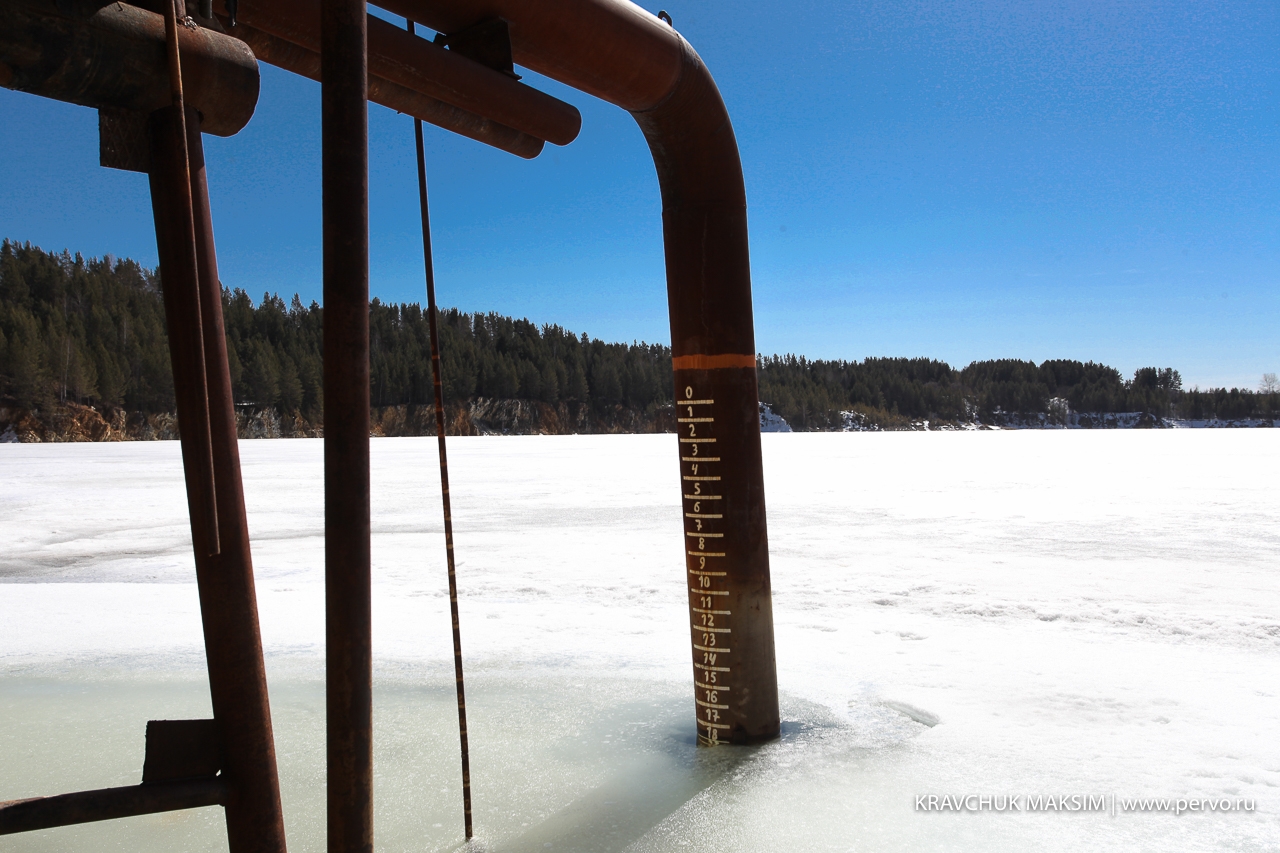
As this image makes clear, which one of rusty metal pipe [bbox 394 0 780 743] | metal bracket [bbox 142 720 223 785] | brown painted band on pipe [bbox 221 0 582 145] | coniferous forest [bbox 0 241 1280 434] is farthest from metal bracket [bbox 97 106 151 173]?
coniferous forest [bbox 0 241 1280 434]

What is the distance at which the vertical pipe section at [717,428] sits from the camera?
320cm

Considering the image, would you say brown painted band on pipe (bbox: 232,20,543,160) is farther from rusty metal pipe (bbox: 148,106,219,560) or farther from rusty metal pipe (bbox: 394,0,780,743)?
rusty metal pipe (bbox: 148,106,219,560)

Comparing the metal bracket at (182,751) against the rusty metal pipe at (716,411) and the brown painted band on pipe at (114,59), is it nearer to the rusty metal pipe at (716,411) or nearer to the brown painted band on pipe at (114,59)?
the brown painted band on pipe at (114,59)

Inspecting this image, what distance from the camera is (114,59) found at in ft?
5.12

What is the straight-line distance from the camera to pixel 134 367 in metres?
70.8

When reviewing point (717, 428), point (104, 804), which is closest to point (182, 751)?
point (104, 804)

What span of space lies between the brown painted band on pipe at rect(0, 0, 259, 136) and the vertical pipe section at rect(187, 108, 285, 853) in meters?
0.08

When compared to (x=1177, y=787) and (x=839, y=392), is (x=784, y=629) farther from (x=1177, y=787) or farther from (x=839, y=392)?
(x=839, y=392)

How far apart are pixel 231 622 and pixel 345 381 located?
542mm

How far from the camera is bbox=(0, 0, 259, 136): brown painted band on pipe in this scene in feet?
4.84

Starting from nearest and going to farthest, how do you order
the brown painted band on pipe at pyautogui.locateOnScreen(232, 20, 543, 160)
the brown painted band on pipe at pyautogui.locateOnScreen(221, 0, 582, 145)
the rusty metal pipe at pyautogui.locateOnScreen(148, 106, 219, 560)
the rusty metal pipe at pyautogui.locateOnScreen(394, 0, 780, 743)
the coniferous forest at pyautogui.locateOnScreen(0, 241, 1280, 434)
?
the rusty metal pipe at pyautogui.locateOnScreen(148, 106, 219, 560) → the brown painted band on pipe at pyautogui.locateOnScreen(221, 0, 582, 145) → the brown painted band on pipe at pyautogui.locateOnScreen(232, 20, 543, 160) → the rusty metal pipe at pyautogui.locateOnScreen(394, 0, 780, 743) → the coniferous forest at pyautogui.locateOnScreen(0, 241, 1280, 434)

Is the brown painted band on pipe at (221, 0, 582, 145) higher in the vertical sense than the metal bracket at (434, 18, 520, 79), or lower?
lower

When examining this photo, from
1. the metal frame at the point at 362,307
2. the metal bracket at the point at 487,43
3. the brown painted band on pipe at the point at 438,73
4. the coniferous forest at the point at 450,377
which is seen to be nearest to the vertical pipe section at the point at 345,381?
the metal frame at the point at 362,307

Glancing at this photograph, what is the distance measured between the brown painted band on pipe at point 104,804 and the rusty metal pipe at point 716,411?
1846 mm
